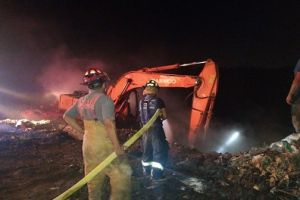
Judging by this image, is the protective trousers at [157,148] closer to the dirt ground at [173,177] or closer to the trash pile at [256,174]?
the dirt ground at [173,177]

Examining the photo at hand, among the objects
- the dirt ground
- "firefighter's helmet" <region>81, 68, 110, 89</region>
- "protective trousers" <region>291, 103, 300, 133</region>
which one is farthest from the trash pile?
"firefighter's helmet" <region>81, 68, 110, 89</region>

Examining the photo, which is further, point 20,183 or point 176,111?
point 176,111

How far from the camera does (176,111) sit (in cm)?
1681

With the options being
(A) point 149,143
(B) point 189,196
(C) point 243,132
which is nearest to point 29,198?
(A) point 149,143

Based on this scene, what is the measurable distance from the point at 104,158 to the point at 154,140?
189 centimetres

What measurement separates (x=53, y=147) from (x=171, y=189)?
4.82 metres

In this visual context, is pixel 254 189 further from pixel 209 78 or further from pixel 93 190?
pixel 209 78

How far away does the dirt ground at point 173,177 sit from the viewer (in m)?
4.08

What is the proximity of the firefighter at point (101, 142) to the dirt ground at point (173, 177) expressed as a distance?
120 cm

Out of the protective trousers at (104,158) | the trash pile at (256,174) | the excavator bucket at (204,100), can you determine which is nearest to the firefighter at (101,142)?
the protective trousers at (104,158)

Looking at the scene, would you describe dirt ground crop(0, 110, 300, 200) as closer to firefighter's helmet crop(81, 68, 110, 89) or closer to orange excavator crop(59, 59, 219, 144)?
orange excavator crop(59, 59, 219, 144)

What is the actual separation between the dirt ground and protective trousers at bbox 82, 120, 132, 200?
1196mm

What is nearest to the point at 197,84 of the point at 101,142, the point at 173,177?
the point at 173,177

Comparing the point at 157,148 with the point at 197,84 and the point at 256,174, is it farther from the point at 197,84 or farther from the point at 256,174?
the point at 197,84
